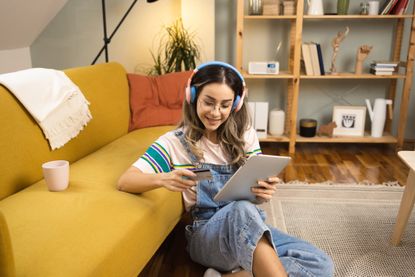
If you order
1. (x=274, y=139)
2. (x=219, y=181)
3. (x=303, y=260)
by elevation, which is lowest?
(x=274, y=139)

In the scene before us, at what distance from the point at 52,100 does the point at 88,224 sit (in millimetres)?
746

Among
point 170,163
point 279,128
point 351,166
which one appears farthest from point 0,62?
point 351,166

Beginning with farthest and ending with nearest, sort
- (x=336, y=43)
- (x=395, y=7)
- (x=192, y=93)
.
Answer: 1. (x=336, y=43)
2. (x=395, y=7)
3. (x=192, y=93)

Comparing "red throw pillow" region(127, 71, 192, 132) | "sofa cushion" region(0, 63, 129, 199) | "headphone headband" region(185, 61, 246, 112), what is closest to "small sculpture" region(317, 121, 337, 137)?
"red throw pillow" region(127, 71, 192, 132)

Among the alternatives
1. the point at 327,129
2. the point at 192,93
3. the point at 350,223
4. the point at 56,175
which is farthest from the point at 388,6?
the point at 56,175

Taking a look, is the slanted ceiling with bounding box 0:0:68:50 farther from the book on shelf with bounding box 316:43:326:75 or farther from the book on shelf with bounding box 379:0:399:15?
the book on shelf with bounding box 379:0:399:15

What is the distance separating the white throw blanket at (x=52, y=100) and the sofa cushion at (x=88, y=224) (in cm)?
20

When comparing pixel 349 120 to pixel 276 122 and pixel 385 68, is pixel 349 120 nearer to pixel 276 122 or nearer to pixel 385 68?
pixel 385 68

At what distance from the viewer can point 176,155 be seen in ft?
4.91

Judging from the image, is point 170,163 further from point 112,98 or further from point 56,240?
point 112,98

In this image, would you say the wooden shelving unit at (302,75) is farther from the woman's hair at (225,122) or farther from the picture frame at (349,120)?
the woman's hair at (225,122)

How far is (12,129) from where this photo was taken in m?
1.56

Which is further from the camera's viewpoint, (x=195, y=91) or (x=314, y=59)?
(x=314, y=59)

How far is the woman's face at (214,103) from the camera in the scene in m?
1.39
